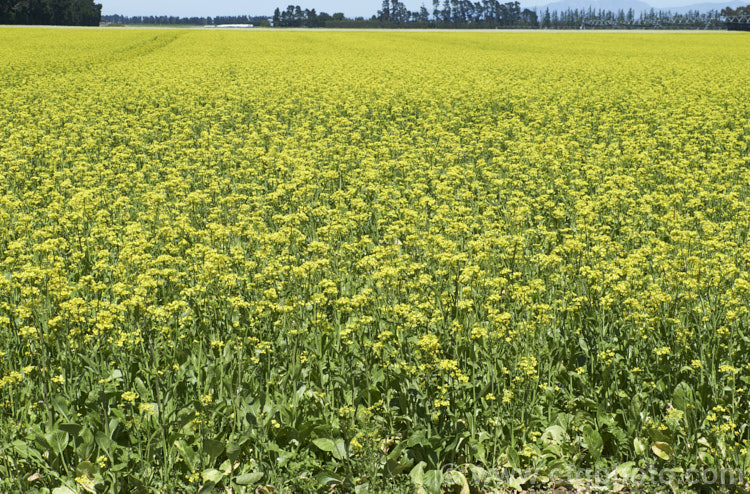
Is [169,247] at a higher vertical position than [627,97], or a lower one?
lower

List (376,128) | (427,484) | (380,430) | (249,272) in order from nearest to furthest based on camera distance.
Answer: (427,484) → (380,430) → (249,272) → (376,128)

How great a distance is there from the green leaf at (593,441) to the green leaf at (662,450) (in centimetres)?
37

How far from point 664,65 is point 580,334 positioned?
32.3m

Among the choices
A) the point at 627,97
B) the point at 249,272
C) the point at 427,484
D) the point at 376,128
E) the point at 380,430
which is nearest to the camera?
the point at 427,484

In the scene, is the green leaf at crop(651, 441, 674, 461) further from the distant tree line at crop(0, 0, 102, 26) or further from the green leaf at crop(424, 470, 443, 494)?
the distant tree line at crop(0, 0, 102, 26)

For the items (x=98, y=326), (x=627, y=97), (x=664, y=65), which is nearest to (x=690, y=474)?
(x=98, y=326)

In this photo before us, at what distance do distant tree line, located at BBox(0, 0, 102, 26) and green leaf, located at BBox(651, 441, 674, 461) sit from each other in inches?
4907

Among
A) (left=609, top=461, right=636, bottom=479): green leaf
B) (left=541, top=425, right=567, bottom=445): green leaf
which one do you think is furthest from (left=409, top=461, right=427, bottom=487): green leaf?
(left=609, top=461, right=636, bottom=479): green leaf

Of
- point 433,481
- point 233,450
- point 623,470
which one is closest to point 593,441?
point 623,470

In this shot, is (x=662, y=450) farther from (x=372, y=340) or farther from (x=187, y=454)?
(x=187, y=454)

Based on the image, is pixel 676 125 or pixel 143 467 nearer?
pixel 143 467

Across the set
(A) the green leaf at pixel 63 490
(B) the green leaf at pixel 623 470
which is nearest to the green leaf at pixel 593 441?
(B) the green leaf at pixel 623 470

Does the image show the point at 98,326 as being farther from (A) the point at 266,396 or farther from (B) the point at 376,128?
(B) the point at 376,128

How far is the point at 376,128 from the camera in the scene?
16359 mm
